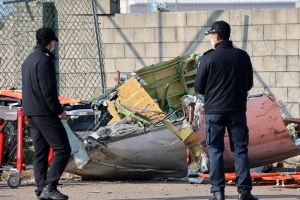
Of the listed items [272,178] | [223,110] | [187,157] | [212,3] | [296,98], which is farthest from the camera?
[212,3]

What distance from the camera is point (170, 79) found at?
9.51 m

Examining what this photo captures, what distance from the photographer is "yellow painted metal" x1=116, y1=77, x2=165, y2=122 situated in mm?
8758

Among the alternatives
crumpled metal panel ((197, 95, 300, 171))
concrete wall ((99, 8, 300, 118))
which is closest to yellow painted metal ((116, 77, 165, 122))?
crumpled metal panel ((197, 95, 300, 171))

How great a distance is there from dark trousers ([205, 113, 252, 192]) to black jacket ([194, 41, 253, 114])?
90 millimetres

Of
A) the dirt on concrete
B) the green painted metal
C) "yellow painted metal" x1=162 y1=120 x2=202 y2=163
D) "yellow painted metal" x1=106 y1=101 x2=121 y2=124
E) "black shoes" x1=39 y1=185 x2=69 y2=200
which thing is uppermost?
the green painted metal

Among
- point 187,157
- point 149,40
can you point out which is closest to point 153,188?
point 187,157

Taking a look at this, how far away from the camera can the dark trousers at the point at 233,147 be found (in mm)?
6398

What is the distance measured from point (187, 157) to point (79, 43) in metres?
3.12

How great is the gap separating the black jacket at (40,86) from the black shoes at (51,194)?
0.74m

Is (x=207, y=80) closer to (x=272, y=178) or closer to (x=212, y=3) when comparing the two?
(x=272, y=178)

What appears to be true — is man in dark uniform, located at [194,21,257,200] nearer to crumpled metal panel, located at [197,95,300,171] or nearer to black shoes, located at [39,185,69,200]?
black shoes, located at [39,185,69,200]

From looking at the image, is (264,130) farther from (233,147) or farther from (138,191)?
(233,147)

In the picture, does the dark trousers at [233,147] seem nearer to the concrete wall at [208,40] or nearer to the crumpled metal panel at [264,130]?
the crumpled metal panel at [264,130]

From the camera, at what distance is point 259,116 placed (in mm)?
8531
